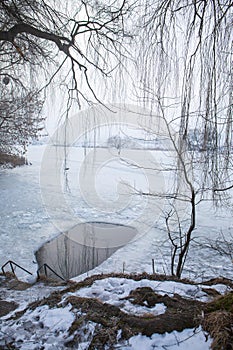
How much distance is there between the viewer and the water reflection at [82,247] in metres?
5.30

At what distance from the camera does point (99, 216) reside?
781cm

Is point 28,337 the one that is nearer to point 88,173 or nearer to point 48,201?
point 48,201

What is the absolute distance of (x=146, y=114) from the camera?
98.8 inches

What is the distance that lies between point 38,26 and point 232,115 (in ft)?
7.06

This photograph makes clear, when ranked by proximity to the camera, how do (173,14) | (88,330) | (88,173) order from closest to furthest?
(88,330), (173,14), (88,173)

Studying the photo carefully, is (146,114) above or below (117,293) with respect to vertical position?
above

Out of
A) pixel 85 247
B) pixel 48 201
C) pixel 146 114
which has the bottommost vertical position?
pixel 85 247

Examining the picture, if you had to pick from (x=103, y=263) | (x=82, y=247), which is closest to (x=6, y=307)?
(x=103, y=263)

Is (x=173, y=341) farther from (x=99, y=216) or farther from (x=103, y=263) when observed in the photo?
(x=99, y=216)

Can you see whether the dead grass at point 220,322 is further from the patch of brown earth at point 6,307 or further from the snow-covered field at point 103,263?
the patch of brown earth at point 6,307

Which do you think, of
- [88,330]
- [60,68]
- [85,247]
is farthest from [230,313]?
[85,247]

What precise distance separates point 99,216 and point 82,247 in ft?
5.85

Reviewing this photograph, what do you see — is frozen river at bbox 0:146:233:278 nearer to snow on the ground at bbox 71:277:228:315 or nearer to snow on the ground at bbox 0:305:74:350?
snow on the ground at bbox 71:277:228:315

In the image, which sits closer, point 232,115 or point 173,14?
point 232,115
